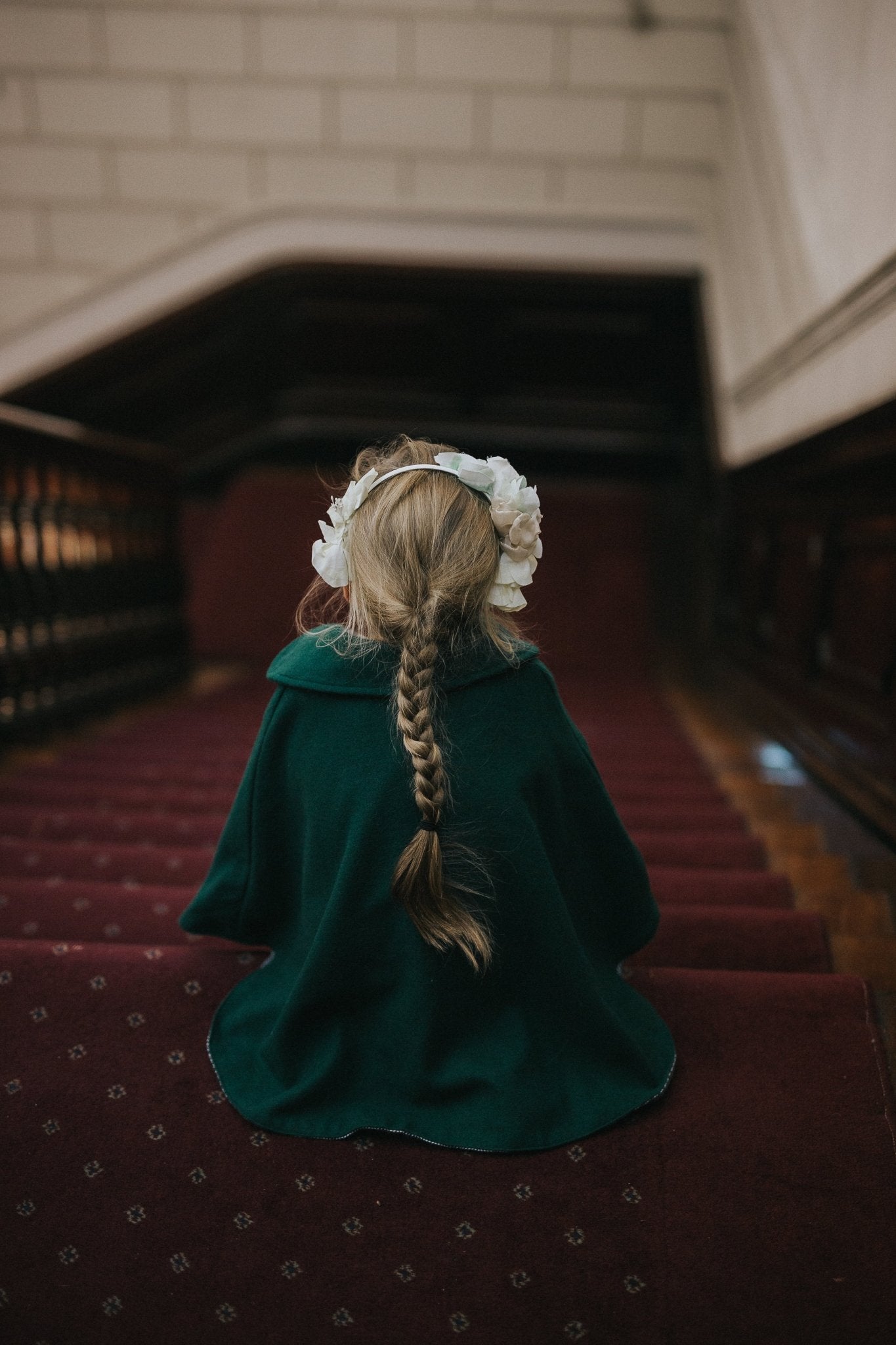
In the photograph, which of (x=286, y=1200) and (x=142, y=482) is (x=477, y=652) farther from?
(x=142, y=482)

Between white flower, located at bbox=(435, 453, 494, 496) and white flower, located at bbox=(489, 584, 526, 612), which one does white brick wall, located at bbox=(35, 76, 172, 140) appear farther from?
white flower, located at bbox=(489, 584, 526, 612)

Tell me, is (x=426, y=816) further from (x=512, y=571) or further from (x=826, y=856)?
(x=826, y=856)

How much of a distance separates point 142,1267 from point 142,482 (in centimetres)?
453

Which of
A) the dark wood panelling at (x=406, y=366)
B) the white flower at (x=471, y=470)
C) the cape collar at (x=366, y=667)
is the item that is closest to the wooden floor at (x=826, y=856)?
the cape collar at (x=366, y=667)

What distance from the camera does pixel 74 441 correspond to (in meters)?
4.07

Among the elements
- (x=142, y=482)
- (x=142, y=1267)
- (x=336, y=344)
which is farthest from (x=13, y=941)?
(x=336, y=344)

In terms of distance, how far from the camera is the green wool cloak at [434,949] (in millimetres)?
1103

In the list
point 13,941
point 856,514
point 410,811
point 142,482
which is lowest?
point 13,941

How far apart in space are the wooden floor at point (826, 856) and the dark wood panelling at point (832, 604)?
0.35 ft

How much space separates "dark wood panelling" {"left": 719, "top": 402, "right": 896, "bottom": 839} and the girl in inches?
52.6

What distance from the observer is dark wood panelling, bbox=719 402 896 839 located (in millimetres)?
2398

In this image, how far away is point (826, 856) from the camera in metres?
2.18

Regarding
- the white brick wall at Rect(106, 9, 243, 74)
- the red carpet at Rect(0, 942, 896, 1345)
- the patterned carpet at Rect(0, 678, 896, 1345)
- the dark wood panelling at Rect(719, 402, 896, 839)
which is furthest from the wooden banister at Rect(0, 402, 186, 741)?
the dark wood panelling at Rect(719, 402, 896, 839)

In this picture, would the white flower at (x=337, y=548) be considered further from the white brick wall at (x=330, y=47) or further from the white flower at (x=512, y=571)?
the white brick wall at (x=330, y=47)
